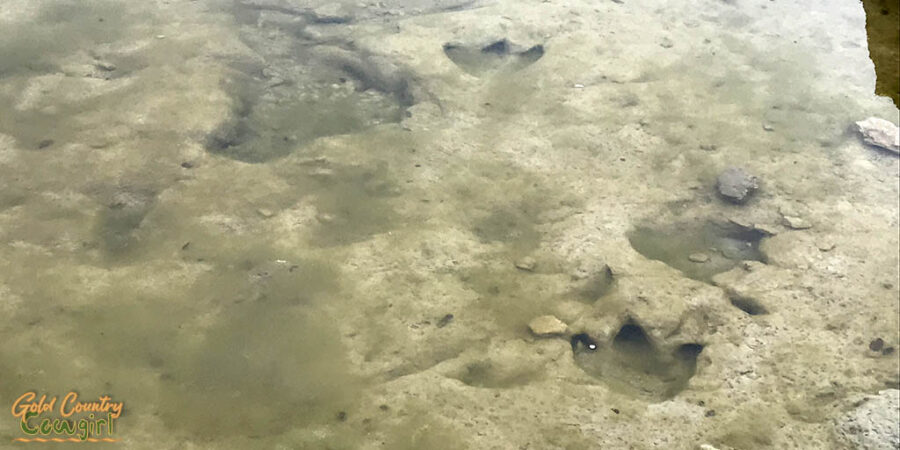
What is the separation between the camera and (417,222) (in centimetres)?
462

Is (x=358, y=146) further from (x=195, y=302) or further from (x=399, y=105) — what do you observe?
(x=195, y=302)

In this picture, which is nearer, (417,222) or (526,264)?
(526,264)

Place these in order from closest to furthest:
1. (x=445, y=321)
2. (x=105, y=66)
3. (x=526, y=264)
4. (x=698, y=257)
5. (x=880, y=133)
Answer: (x=445, y=321), (x=526, y=264), (x=698, y=257), (x=105, y=66), (x=880, y=133)

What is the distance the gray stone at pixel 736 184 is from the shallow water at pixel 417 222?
72 millimetres

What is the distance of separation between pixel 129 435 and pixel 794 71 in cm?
620

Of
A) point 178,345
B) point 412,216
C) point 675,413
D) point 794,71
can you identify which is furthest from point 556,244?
point 794,71

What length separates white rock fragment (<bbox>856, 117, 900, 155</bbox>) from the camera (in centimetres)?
581

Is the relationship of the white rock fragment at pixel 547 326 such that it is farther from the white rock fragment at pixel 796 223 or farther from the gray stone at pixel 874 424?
the white rock fragment at pixel 796 223

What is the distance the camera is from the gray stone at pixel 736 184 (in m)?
5.12

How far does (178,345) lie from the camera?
3664 millimetres

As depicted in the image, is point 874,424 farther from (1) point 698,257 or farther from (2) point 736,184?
(2) point 736,184

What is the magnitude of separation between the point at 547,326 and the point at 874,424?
5.19ft

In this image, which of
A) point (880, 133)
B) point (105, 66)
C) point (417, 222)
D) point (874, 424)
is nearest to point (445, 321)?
point (417, 222)

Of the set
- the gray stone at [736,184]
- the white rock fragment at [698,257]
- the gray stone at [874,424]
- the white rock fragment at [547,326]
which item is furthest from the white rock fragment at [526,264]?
the gray stone at [874,424]
